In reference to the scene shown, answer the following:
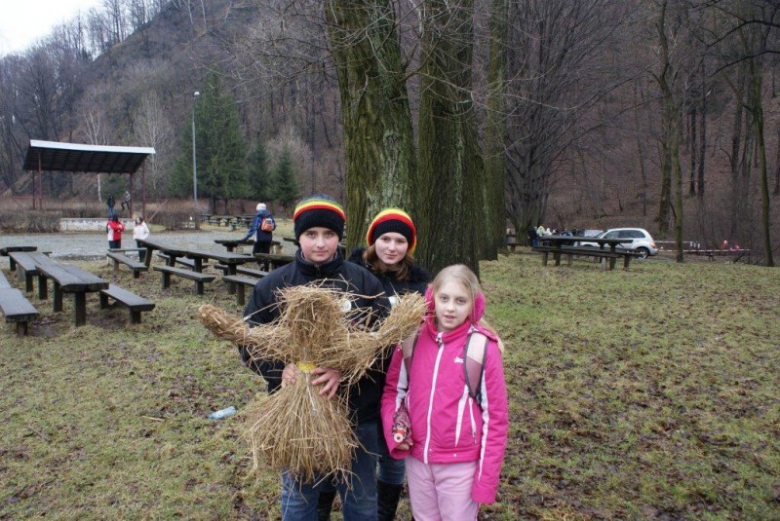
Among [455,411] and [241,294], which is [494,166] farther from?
[455,411]

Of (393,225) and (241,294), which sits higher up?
(393,225)

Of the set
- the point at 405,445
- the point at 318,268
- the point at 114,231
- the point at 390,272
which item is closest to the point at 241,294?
the point at 390,272

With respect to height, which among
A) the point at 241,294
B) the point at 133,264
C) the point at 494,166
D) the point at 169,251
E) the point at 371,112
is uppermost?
the point at 494,166

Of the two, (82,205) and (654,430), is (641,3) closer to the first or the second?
(654,430)

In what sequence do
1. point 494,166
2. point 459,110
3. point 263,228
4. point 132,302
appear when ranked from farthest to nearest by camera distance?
point 494,166, point 263,228, point 459,110, point 132,302

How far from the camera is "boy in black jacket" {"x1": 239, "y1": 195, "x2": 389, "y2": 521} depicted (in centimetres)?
241

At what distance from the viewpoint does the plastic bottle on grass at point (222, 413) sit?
4289mm

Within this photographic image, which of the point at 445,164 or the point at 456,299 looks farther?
the point at 445,164

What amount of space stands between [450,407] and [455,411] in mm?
25

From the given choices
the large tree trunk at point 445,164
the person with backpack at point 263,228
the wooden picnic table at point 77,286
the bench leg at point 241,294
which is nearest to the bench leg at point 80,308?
the wooden picnic table at point 77,286

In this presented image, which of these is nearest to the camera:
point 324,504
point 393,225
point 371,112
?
point 324,504

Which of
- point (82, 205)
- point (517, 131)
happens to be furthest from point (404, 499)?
point (82, 205)

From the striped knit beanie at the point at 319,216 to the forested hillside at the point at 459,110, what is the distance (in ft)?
9.62

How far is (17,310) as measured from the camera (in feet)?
20.5
